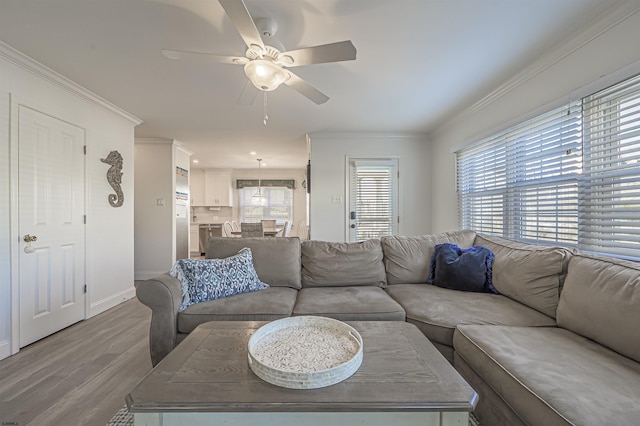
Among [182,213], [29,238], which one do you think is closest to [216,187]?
[182,213]

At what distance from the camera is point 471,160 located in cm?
343

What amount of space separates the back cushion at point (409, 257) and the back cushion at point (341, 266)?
9 centimetres

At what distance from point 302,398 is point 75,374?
2010mm

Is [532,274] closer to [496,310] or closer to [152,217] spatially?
[496,310]

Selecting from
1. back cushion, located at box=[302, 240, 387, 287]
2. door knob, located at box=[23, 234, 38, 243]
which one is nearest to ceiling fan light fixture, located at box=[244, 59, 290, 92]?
back cushion, located at box=[302, 240, 387, 287]

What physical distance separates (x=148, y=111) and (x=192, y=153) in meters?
2.26

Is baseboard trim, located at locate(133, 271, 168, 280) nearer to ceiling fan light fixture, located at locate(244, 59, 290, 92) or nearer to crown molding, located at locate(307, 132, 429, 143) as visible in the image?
crown molding, located at locate(307, 132, 429, 143)

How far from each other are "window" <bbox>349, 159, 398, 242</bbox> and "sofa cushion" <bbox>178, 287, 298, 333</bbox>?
274cm

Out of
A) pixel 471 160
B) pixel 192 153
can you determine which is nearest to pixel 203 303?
pixel 471 160

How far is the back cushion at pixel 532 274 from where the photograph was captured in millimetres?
1719

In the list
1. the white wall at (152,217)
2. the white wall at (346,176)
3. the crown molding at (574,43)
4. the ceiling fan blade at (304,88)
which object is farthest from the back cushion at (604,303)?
the white wall at (152,217)

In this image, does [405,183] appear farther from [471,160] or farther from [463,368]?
[463,368]

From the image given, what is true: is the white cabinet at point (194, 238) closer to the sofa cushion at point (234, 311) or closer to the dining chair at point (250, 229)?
the dining chair at point (250, 229)

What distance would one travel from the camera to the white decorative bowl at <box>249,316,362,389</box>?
3.06ft
